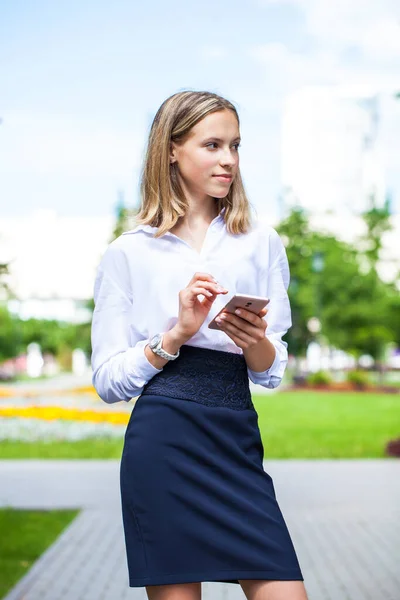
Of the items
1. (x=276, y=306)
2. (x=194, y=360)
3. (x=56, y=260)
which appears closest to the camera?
(x=194, y=360)

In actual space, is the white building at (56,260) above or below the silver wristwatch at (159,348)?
below

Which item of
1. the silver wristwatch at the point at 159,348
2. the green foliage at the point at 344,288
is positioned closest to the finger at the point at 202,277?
A: the silver wristwatch at the point at 159,348

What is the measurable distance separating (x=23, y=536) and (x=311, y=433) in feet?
31.6

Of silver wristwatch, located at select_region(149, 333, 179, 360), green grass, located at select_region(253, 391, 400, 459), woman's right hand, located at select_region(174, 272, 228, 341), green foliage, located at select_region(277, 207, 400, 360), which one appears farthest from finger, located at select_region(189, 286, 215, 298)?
green foliage, located at select_region(277, 207, 400, 360)

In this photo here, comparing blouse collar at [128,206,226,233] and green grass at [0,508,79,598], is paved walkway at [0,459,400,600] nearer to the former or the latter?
green grass at [0,508,79,598]

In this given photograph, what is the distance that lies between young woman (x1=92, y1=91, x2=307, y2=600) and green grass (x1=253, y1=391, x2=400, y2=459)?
11056mm

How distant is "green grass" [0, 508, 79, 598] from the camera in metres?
6.55

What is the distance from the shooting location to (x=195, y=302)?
251 centimetres

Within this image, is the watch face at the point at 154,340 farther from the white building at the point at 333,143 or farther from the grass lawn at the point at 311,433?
the white building at the point at 333,143

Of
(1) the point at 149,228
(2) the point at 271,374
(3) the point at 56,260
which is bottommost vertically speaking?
(3) the point at 56,260

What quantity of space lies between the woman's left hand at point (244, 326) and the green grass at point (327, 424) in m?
11.2

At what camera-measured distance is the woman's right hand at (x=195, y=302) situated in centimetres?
245

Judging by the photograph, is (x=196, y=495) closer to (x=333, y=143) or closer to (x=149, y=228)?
(x=149, y=228)

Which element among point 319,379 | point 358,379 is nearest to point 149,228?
point 358,379
